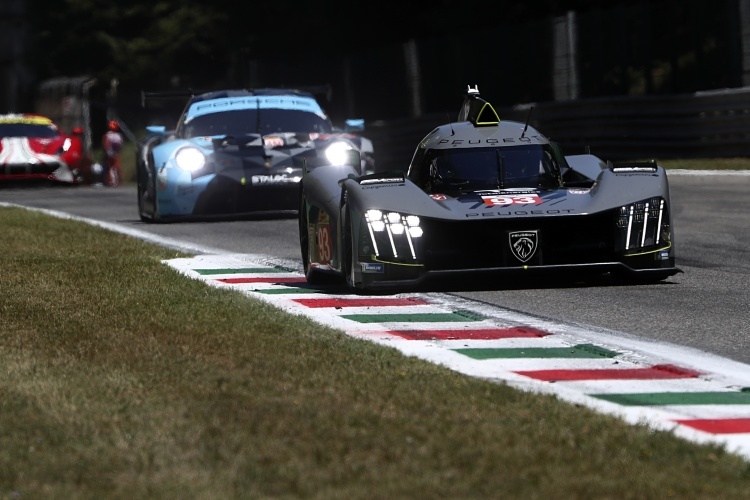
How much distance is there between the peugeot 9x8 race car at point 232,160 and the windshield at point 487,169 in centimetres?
662

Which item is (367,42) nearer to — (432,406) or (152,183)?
(152,183)

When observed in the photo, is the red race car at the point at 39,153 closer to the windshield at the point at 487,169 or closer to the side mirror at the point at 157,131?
the side mirror at the point at 157,131

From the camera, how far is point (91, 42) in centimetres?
5384

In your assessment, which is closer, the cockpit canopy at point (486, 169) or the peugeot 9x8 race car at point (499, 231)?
the peugeot 9x8 race car at point (499, 231)

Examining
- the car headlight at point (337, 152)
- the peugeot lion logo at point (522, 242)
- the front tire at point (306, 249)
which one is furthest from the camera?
the car headlight at point (337, 152)

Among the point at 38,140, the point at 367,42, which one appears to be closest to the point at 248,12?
the point at 367,42

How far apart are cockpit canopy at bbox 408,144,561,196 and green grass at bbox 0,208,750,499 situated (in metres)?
2.71

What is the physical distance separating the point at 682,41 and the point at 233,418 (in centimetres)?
1995

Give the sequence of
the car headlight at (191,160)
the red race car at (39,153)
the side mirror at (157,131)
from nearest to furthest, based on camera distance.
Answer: the car headlight at (191,160) → the side mirror at (157,131) → the red race car at (39,153)

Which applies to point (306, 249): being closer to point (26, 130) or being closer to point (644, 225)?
point (644, 225)

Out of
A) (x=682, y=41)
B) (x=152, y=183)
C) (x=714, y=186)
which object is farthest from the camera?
(x=682, y=41)

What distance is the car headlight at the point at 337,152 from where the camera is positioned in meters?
17.7

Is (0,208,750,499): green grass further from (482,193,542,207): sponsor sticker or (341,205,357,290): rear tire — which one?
(482,193,542,207): sponsor sticker

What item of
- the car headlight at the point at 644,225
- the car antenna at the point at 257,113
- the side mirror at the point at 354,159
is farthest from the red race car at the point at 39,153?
the car headlight at the point at 644,225
